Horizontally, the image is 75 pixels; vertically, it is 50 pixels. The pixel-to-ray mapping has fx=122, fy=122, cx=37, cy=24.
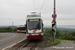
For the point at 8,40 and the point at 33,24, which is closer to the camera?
the point at 33,24

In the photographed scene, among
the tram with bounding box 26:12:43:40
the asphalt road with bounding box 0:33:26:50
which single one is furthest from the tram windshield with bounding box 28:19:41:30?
the asphalt road with bounding box 0:33:26:50

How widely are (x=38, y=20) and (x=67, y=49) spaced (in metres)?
7.41

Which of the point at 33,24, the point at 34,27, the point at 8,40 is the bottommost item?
the point at 8,40

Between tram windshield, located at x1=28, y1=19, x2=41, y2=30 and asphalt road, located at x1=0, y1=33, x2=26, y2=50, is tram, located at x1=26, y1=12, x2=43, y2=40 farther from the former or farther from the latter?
asphalt road, located at x1=0, y1=33, x2=26, y2=50

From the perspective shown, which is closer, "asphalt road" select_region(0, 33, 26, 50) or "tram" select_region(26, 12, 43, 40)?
"asphalt road" select_region(0, 33, 26, 50)

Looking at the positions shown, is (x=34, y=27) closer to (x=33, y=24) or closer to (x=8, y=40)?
(x=33, y=24)

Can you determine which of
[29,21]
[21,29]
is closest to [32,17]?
[29,21]

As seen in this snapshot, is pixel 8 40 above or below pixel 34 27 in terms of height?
below

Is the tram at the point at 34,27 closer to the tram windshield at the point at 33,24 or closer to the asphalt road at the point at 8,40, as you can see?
the tram windshield at the point at 33,24

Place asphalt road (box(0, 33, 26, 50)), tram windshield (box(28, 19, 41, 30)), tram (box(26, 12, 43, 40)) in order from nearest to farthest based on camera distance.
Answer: asphalt road (box(0, 33, 26, 50)), tram (box(26, 12, 43, 40)), tram windshield (box(28, 19, 41, 30))

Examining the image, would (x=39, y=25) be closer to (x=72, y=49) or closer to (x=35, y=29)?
(x=35, y=29)

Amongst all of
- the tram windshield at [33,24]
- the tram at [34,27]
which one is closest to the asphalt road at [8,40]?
the tram at [34,27]

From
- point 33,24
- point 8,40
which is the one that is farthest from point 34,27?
point 8,40

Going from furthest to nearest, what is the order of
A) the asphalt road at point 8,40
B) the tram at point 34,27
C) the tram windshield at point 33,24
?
1. the tram windshield at point 33,24
2. the tram at point 34,27
3. the asphalt road at point 8,40
